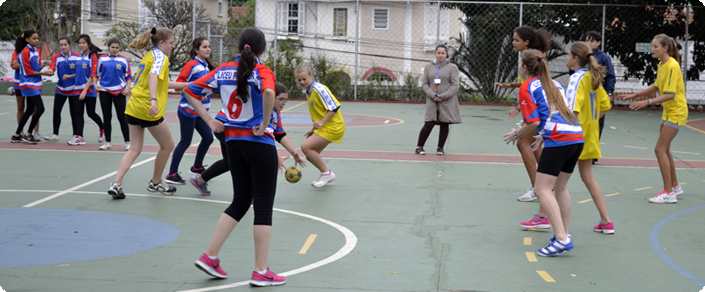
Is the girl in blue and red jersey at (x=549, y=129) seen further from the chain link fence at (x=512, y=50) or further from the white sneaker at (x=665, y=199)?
the chain link fence at (x=512, y=50)

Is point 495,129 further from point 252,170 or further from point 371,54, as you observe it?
point 371,54

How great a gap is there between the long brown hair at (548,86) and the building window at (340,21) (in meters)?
31.2

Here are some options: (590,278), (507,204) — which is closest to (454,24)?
(507,204)

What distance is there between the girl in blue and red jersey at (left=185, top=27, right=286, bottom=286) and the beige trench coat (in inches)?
256

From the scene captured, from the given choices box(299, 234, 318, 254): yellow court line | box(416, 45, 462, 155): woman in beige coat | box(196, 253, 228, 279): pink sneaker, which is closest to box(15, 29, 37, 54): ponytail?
box(416, 45, 462, 155): woman in beige coat

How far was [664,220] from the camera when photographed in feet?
21.5

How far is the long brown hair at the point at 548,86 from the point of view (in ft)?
17.2

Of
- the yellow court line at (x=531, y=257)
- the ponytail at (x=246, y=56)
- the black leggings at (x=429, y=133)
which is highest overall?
the ponytail at (x=246, y=56)

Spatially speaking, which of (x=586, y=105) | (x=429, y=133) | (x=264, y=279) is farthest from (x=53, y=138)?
(x=586, y=105)

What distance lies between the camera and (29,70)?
1136 cm

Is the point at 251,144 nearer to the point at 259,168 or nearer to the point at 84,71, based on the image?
the point at 259,168

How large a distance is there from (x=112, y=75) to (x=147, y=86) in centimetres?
342

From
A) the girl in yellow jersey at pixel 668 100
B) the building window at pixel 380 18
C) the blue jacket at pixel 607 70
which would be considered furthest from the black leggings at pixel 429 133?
the building window at pixel 380 18

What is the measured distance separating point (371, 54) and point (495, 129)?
19613 millimetres
